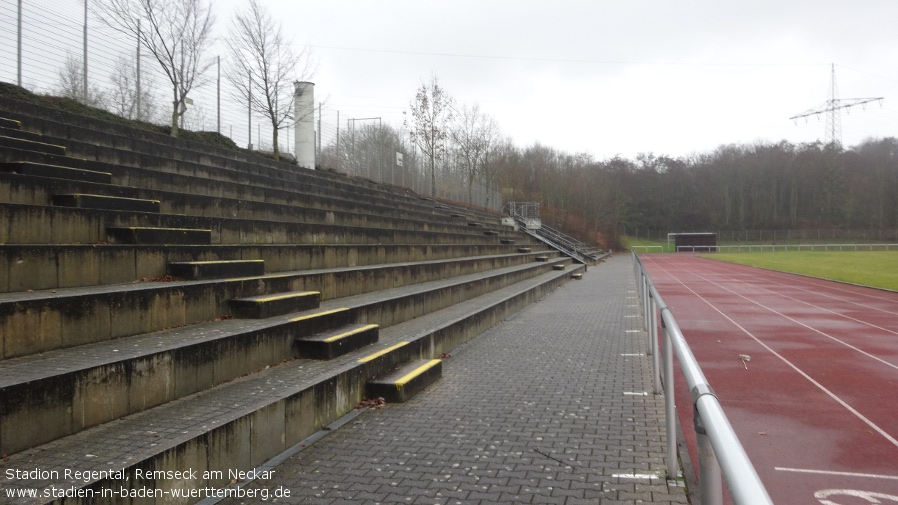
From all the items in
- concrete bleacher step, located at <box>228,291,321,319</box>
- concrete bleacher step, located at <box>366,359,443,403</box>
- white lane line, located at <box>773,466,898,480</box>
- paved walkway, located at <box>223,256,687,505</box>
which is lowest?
white lane line, located at <box>773,466,898,480</box>

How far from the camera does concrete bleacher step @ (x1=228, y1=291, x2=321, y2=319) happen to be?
565 cm

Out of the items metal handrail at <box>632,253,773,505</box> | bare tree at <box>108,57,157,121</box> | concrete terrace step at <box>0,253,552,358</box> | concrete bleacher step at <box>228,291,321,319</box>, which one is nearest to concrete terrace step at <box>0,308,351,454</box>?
concrete terrace step at <box>0,253,552,358</box>

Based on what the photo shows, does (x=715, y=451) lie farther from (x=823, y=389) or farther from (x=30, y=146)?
(x=30, y=146)

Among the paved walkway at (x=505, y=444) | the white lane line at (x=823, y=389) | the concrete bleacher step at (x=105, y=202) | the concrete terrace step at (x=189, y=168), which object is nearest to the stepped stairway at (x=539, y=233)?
the concrete terrace step at (x=189, y=168)

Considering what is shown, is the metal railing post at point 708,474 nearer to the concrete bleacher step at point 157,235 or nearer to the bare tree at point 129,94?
the concrete bleacher step at point 157,235

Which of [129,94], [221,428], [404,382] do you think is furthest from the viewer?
[129,94]

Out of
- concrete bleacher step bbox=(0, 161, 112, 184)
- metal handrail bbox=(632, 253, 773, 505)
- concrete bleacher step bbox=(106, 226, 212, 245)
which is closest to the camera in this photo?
metal handrail bbox=(632, 253, 773, 505)

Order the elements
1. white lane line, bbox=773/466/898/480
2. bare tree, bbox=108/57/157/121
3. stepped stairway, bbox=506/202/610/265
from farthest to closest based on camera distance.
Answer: stepped stairway, bbox=506/202/610/265
bare tree, bbox=108/57/157/121
white lane line, bbox=773/466/898/480

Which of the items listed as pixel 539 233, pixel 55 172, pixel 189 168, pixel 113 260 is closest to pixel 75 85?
pixel 189 168

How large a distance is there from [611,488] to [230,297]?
13.7ft

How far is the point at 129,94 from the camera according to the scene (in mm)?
13500

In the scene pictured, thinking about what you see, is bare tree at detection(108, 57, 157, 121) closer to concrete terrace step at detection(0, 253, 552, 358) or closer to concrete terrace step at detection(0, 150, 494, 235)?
concrete terrace step at detection(0, 150, 494, 235)

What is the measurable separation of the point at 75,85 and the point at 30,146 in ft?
19.8

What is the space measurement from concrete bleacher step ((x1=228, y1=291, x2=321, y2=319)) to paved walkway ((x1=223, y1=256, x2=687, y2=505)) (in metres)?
1.61
